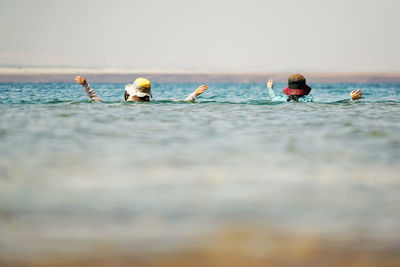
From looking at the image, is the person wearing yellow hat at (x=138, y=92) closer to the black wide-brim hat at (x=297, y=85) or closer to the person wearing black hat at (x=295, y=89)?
the person wearing black hat at (x=295, y=89)

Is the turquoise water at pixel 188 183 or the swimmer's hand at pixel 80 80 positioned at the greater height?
the swimmer's hand at pixel 80 80

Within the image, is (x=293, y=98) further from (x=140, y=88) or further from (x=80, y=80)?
(x=80, y=80)

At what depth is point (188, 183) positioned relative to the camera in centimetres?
399

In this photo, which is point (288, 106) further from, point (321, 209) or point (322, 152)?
point (321, 209)

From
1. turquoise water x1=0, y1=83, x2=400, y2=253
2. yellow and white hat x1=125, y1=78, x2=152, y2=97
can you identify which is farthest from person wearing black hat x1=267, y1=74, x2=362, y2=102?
turquoise water x1=0, y1=83, x2=400, y2=253

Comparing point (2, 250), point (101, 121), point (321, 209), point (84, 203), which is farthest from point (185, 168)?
point (101, 121)

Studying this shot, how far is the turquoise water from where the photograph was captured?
2.90m

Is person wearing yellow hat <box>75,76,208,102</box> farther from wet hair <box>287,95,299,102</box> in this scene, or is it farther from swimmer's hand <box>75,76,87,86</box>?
wet hair <box>287,95,299,102</box>

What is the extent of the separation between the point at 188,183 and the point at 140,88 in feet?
29.3

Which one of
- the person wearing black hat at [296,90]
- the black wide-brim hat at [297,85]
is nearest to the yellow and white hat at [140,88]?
the person wearing black hat at [296,90]

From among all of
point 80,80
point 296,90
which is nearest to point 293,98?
point 296,90

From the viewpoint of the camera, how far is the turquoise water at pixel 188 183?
290cm

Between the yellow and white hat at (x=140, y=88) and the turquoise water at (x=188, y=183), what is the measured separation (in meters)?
4.91

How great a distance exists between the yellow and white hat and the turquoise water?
4913mm
